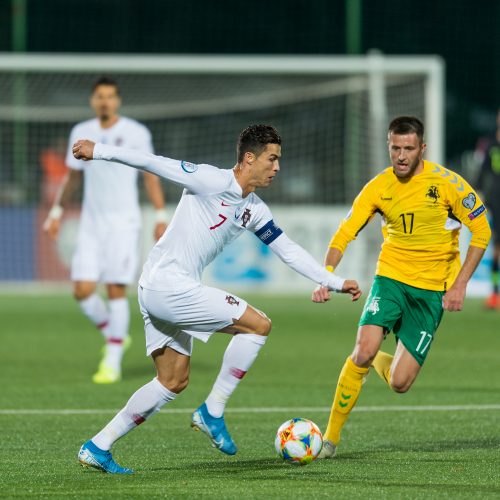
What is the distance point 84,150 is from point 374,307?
6.76 feet

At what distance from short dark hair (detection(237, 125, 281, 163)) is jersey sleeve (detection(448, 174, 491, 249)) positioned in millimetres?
1289

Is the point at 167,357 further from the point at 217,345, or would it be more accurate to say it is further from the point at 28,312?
the point at 28,312

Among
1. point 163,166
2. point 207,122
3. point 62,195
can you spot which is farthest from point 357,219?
point 207,122

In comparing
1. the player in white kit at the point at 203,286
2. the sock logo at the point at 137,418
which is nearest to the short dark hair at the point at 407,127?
the player in white kit at the point at 203,286

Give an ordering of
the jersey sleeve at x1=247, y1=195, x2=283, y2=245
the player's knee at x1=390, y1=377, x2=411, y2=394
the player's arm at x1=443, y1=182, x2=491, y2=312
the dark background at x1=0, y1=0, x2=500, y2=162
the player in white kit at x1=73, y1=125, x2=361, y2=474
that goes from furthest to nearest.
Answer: the dark background at x1=0, y1=0, x2=500, y2=162
the player's knee at x1=390, y1=377, x2=411, y2=394
the player's arm at x1=443, y1=182, x2=491, y2=312
the jersey sleeve at x1=247, y1=195, x2=283, y2=245
the player in white kit at x1=73, y1=125, x2=361, y2=474

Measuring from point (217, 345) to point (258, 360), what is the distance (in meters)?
1.41

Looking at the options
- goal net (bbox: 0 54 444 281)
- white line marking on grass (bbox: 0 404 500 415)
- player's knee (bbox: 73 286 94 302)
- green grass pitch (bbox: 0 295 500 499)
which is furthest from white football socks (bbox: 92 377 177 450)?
goal net (bbox: 0 54 444 281)

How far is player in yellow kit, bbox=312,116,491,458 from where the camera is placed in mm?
7223

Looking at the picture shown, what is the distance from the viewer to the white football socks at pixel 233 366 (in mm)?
6754

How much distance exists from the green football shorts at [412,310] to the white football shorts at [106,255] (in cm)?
367

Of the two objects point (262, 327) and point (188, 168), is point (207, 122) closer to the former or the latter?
point (262, 327)

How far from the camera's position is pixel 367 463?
22.2 ft

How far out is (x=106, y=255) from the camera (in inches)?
427

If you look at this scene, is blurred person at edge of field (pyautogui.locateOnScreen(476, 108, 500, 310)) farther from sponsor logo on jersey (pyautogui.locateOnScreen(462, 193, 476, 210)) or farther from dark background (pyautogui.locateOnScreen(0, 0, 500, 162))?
dark background (pyautogui.locateOnScreen(0, 0, 500, 162))
